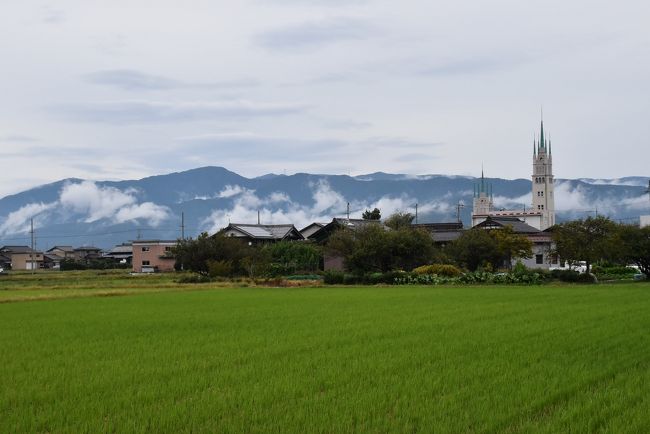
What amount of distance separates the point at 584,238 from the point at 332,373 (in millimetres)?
35693

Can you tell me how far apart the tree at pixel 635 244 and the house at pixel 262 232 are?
31.6 m

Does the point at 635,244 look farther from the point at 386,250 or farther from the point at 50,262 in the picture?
the point at 50,262

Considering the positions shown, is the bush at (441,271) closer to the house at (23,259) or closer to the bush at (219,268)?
the bush at (219,268)

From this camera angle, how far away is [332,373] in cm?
961

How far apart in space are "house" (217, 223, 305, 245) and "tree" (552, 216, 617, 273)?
89.4 feet

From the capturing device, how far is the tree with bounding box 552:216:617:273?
1628 inches

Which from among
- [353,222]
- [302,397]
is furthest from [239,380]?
[353,222]

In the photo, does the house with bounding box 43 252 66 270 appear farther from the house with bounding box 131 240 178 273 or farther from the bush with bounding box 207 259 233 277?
the bush with bounding box 207 259 233 277

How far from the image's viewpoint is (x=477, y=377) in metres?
9.34

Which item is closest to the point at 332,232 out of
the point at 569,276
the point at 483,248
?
the point at 483,248

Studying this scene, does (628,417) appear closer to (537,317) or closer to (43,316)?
(537,317)

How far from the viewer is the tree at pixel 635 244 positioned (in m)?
38.1

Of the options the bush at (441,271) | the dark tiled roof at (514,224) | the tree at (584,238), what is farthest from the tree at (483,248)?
the dark tiled roof at (514,224)

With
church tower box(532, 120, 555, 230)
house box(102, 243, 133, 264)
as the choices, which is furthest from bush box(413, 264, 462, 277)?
church tower box(532, 120, 555, 230)
